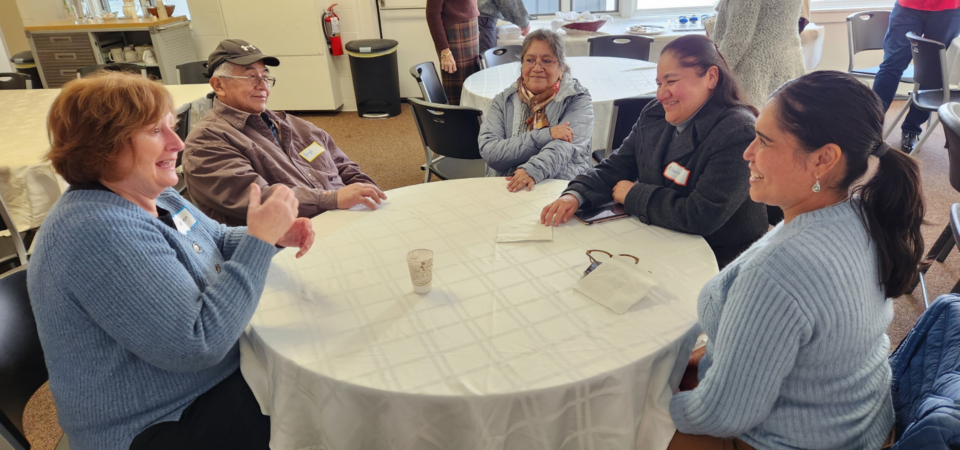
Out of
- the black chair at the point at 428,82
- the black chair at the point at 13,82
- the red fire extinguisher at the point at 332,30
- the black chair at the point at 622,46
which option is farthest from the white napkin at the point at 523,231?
the red fire extinguisher at the point at 332,30

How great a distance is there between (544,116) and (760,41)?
1.33 m

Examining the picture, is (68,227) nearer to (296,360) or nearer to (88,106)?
(88,106)

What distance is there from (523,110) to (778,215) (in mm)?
1102

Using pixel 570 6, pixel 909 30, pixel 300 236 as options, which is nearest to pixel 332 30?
pixel 570 6

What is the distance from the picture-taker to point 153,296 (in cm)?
106

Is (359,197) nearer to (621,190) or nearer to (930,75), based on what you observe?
(621,190)

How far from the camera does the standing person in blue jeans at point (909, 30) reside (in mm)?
3875

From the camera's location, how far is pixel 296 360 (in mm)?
1123

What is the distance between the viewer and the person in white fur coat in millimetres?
2701

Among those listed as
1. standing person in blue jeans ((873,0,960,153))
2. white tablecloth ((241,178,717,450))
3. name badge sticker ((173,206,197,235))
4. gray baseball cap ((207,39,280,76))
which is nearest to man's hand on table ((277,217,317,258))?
white tablecloth ((241,178,717,450))

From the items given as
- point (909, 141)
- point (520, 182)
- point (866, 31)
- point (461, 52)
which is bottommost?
point (909, 141)

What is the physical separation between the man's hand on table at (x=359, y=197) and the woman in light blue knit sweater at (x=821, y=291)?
1200 millimetres

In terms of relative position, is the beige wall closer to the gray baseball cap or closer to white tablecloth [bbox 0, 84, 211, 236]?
white tablecloth [bbox 0, 84, 211, 236]

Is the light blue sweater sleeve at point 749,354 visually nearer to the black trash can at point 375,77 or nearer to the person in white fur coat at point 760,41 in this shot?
the person in white fur coat at point 760,41
